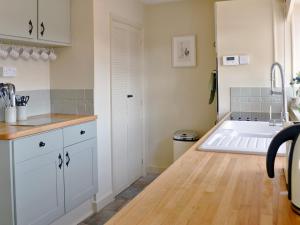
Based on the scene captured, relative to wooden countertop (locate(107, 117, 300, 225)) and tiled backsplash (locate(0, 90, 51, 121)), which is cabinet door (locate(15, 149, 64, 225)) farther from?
wooden countertop (locate(107, 117, 300, 225))

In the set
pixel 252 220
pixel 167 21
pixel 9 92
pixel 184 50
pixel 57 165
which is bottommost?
pixel 57 165

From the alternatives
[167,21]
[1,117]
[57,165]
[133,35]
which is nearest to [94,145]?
[57,165]

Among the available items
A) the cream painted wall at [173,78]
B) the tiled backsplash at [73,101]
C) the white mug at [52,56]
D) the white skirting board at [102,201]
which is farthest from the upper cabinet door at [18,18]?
the cream painted wall at [173,78]

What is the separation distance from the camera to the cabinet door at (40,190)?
2.16 meters

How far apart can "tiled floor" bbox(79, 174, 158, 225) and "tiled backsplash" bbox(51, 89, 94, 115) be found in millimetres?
1008

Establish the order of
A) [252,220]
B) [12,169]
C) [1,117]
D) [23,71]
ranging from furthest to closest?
[23,71], [1,117], [12,169], [252,220]

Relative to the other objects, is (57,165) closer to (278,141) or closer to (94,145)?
(94,145)

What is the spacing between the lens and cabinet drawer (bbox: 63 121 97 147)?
8.66 feet

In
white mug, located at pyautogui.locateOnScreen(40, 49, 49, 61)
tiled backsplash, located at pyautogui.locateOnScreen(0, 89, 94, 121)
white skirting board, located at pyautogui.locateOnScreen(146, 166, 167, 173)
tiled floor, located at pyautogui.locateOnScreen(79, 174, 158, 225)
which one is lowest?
tiled floor, located at pyautogui.locateOnScreen(79, 174, 158, 225)

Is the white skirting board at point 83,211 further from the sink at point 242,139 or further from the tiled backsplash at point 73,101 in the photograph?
the sink at point 242,139

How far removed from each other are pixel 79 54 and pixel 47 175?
4.22ft

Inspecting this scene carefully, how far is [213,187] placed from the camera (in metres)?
1.03

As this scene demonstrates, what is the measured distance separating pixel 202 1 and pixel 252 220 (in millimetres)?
3642

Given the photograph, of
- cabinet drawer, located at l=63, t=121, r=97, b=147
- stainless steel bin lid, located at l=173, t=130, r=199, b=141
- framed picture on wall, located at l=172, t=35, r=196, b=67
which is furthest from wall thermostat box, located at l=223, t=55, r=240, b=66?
cabinet drawer, located at l=63, t=121, r=97, b=147
